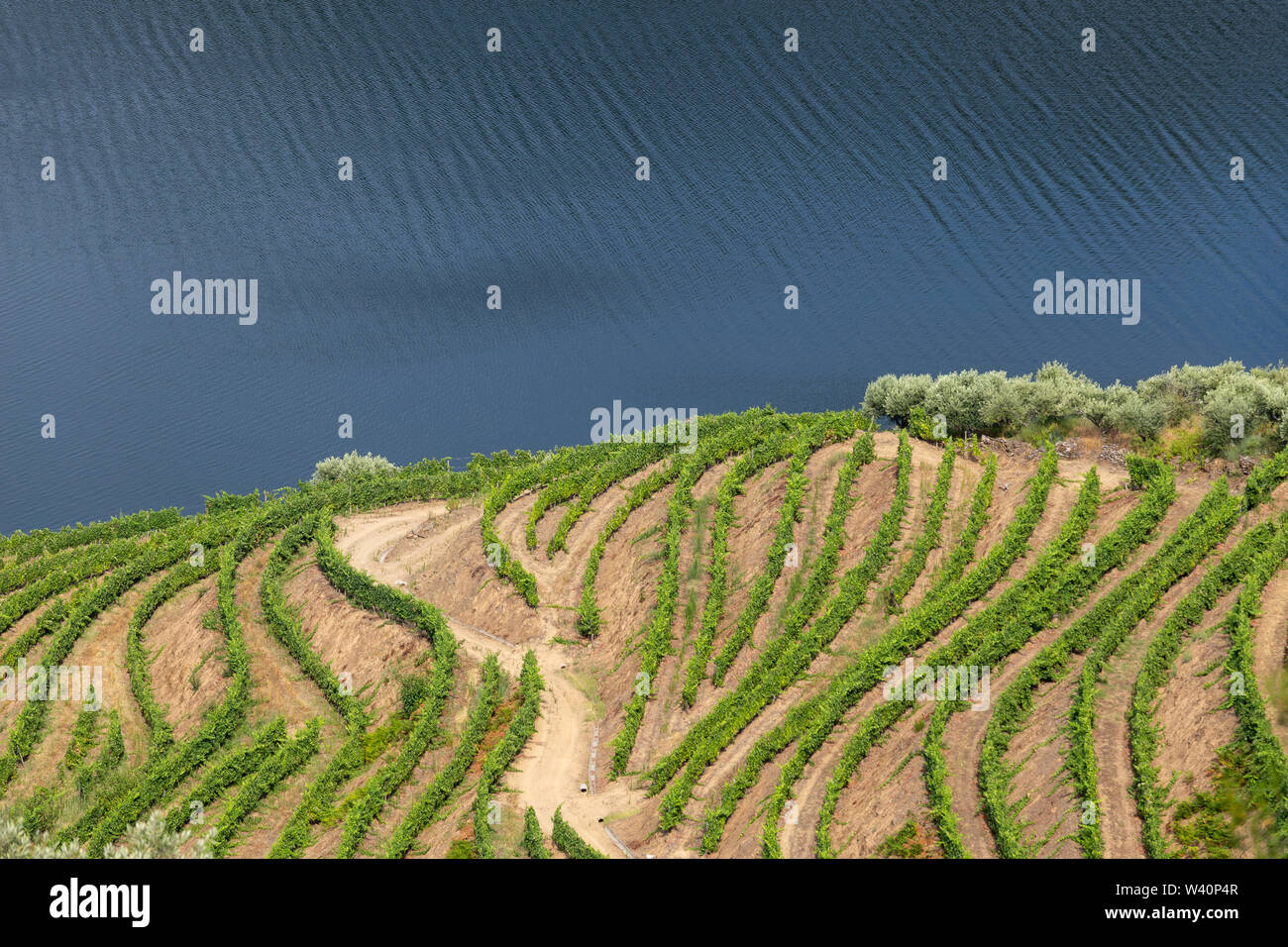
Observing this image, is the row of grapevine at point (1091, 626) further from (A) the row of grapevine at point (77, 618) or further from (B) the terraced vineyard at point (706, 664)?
(A) the row of grapevine at point (77, 618)

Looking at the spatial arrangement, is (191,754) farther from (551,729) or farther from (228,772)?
(551,729)

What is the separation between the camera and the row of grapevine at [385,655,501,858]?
3969cm

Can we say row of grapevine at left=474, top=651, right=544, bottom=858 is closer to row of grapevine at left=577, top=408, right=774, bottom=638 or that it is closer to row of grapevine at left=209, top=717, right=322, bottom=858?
row of grapevine at left=577, top=408, right=774, bottom=638

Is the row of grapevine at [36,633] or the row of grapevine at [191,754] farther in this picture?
the row of grapevine at [36,633]

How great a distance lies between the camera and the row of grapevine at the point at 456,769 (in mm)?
39688

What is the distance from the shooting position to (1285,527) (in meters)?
40.7

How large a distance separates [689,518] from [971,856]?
940 inches

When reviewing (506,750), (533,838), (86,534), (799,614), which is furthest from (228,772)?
(86,534)

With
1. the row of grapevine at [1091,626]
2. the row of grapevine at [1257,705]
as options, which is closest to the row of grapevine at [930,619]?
the row of grapevine at [1091,626]

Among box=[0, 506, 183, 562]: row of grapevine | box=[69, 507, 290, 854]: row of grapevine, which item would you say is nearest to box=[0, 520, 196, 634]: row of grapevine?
box=[0, 506, 183, 562]: row of grapevine

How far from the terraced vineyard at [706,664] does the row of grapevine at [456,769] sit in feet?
0.60

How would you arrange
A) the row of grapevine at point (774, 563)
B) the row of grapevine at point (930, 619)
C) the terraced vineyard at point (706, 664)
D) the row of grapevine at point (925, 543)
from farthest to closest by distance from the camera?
the row of grapevine at point (925, 543) → the row of grapevine at point (774, 563) → the row of grapevine at point (930, 619) → the terraced vineyard at point (706, 664)
